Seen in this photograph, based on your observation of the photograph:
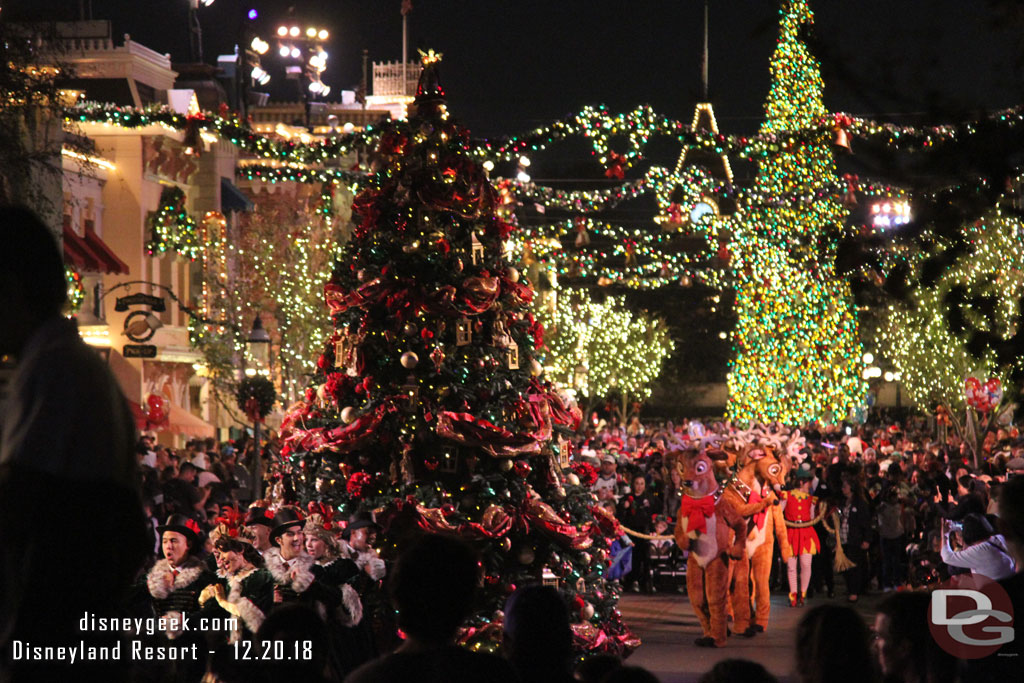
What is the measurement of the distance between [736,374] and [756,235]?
4.45m

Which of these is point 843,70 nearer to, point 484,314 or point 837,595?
point 484,314

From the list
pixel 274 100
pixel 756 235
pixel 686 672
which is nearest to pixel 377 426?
pixel 686 672

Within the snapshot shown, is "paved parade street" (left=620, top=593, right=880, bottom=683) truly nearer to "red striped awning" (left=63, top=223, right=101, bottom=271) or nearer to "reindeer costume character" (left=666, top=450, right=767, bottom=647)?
"reindeer costume character" (left=666, top=450, right=767, bottom=647)

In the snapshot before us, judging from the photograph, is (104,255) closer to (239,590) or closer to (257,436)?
(257,436)

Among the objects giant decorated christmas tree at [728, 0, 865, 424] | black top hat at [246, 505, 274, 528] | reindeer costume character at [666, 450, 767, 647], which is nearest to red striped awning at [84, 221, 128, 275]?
giant decorated christmas tree at [728, 0, 865, 424]

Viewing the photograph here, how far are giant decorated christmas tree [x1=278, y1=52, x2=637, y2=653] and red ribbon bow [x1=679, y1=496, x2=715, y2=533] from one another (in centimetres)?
295

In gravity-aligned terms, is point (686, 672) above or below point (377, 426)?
below

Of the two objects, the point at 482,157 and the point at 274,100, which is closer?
the point at 482,157

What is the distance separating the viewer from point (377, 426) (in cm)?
1215

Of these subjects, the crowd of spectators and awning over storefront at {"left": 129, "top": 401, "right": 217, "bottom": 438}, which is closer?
the crowd of spectators

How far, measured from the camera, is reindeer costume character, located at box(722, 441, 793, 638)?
15828 millimetres

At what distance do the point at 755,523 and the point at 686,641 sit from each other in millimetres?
1734

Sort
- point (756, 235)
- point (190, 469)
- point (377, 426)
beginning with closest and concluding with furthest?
point (377, 426) → point (190, 469) → point (756, 235)

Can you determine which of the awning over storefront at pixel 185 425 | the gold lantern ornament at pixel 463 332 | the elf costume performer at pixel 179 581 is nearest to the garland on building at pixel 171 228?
the awning over storefront at pixel 185 425
